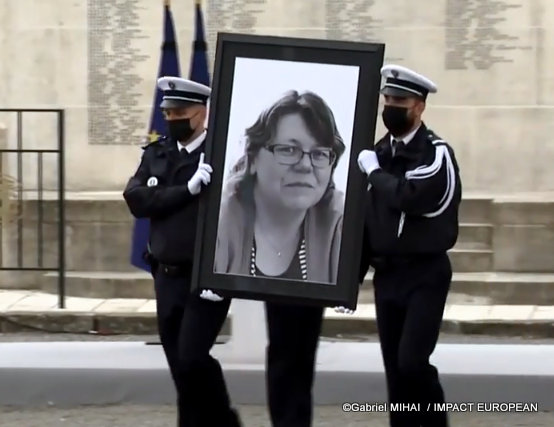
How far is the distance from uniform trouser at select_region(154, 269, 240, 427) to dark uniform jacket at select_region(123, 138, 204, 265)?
133mm

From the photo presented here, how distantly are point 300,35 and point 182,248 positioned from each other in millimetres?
6408

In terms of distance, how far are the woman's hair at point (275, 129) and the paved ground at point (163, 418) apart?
1679 millimetres

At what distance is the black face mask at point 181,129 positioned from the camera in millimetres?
5922

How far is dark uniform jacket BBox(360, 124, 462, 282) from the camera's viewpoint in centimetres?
543

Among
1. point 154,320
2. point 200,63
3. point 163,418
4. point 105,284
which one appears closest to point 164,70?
point 200,63

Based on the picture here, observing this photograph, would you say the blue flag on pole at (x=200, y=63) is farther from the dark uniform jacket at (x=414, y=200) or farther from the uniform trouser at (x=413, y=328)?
the uniform trouser at (x=413, y=328)

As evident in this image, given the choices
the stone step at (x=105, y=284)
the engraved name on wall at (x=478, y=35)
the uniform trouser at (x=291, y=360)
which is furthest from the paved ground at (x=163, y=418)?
the engraved name on wall at (x=478, y=35)

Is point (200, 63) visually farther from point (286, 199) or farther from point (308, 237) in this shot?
point (308, 237)

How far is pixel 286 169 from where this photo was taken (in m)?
5.70

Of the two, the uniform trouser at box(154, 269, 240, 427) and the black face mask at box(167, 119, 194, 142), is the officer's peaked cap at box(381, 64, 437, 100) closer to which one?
the black face mask at box(167, 119, 194, 142)

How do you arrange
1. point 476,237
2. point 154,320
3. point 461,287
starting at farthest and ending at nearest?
point 476,237 → point 461,287 → point 154,320

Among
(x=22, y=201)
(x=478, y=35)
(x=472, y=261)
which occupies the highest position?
(x=478, y=35)

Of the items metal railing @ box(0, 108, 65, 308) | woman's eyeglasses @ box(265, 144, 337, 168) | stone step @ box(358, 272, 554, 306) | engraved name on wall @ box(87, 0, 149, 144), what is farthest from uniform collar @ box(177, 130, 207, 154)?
engraved name on wall @ box(87, 0, 149, 144)

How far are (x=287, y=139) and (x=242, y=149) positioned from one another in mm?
201
